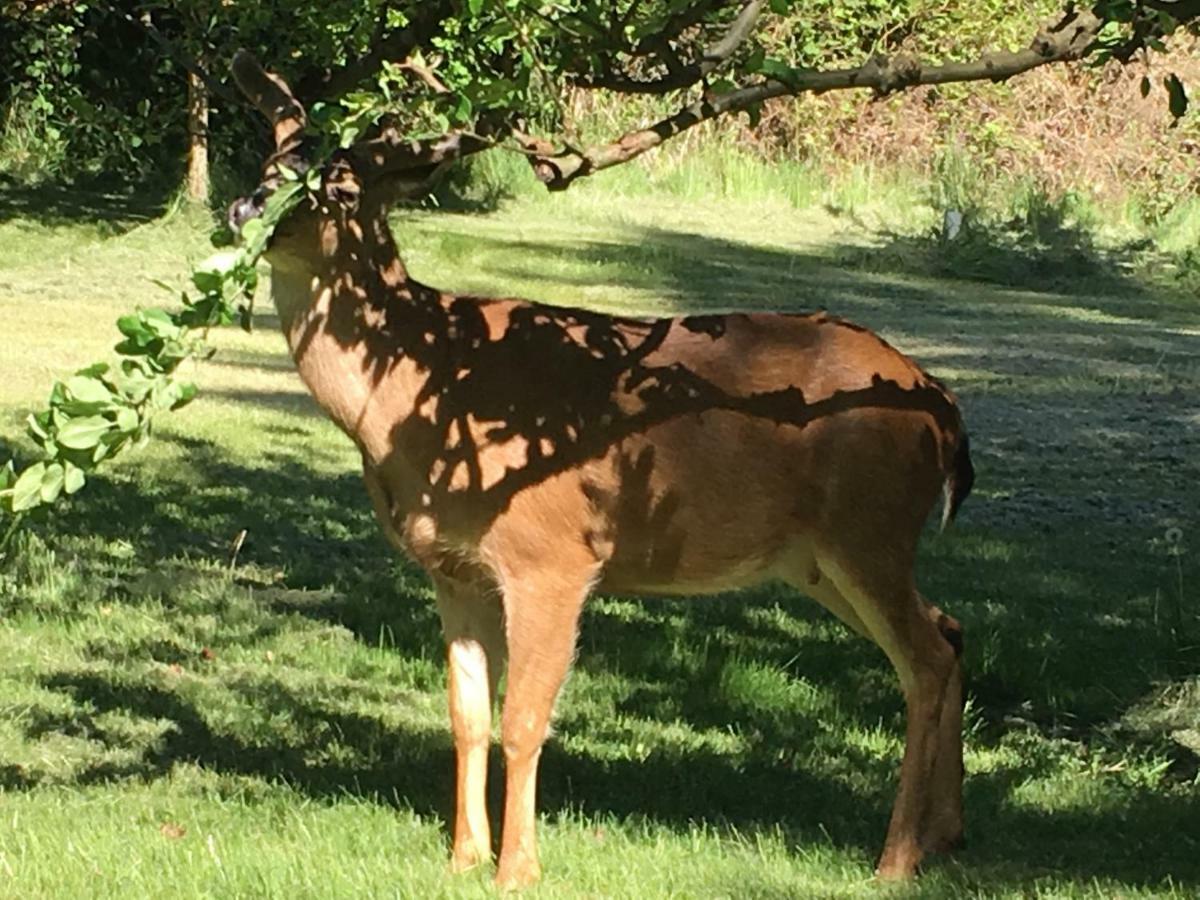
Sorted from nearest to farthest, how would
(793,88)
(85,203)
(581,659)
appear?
1. (793,88)
2. (581,659)
3. (85,203)

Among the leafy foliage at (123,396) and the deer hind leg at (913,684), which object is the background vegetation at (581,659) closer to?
the deer hind leg at (913,684)

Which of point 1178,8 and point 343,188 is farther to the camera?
point 343,188

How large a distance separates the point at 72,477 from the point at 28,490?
97 mm

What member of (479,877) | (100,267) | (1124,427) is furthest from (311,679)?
(100,267)

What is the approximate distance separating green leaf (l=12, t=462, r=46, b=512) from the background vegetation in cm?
125

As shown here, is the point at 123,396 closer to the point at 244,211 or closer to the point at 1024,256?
the point at 244,211

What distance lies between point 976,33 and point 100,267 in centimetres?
1124

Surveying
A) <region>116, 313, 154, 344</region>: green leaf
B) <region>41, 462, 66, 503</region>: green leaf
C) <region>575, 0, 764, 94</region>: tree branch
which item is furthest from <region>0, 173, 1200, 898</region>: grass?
<region>575, 0, 764, 94</region>: tree branch

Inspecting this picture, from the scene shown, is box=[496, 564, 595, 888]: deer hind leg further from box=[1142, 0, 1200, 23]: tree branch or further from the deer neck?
box=[1142, 0, 1200, 23]: tree branch

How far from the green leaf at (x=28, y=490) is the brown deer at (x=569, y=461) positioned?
4.27ft

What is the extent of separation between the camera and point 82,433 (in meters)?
4.69

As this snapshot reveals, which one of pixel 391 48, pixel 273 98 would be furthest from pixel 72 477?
pixel 391 48

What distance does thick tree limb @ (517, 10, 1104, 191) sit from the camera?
5262mm

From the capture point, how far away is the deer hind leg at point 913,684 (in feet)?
19.8
